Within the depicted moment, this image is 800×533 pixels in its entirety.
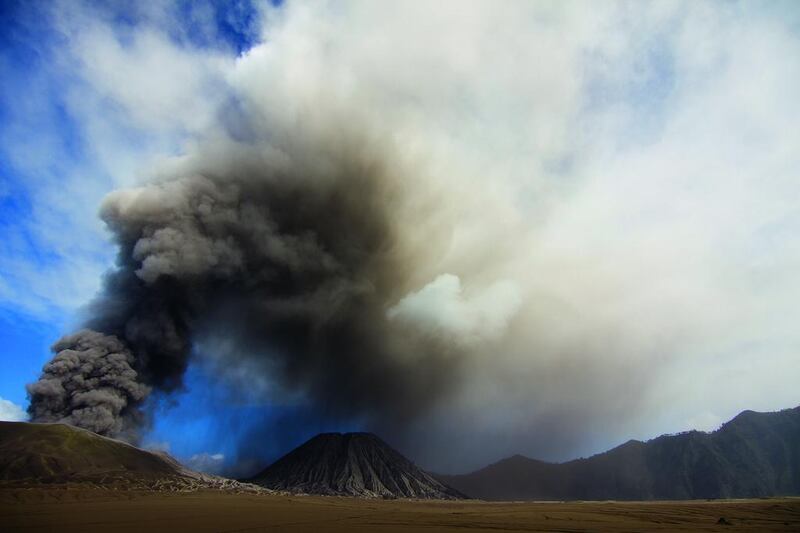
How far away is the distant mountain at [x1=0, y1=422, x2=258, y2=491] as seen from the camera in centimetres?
6612

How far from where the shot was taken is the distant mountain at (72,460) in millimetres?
66125

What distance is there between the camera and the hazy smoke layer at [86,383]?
81.8m

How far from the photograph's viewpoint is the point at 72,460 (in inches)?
2899

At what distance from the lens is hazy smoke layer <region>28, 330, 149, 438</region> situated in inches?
3221

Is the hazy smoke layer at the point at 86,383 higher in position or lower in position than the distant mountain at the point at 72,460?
Result: higher

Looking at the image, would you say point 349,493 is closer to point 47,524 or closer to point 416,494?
point 416,494

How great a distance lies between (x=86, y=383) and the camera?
82.7 meters

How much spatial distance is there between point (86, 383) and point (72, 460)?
14513mm

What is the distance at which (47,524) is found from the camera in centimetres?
2205

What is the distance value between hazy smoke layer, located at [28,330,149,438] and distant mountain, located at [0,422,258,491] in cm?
325

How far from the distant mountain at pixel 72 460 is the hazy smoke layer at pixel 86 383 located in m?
3.25

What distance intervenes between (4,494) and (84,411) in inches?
1975

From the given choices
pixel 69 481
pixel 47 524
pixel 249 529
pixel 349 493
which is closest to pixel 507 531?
pixel 249 529

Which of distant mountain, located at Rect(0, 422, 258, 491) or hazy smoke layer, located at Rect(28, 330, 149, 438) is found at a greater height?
hazy smoke layer, located at Rect(28, 330, 149, 438)
